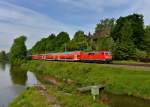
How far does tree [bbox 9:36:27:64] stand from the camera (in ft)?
445

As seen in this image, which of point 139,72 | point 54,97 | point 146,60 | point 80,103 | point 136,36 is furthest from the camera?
point 136,36

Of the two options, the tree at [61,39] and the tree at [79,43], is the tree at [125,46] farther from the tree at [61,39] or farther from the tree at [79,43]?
the tree at [61,39]

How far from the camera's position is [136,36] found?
74.0 metres

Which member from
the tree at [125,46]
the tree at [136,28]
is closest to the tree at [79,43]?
the tree at [136,28]

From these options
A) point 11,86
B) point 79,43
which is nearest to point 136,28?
point 79,43

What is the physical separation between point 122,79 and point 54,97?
12863mm

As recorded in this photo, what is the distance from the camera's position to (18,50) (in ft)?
445

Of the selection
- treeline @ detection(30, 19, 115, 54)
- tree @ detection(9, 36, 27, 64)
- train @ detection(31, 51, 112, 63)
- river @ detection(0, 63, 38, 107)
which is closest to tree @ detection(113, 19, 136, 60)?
treeline @ detection(30, 19, 115, 54)

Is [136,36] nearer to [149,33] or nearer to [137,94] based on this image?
[149,33]

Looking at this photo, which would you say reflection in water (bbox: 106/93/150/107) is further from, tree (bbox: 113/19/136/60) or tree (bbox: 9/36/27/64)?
tree (bbox: 9/36/27/64)

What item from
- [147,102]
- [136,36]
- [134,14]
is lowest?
[147,102]

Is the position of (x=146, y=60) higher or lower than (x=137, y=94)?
higher

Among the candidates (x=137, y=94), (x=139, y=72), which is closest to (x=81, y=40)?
(x=139, y=72)

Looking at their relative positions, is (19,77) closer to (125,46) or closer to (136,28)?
(125,46)
